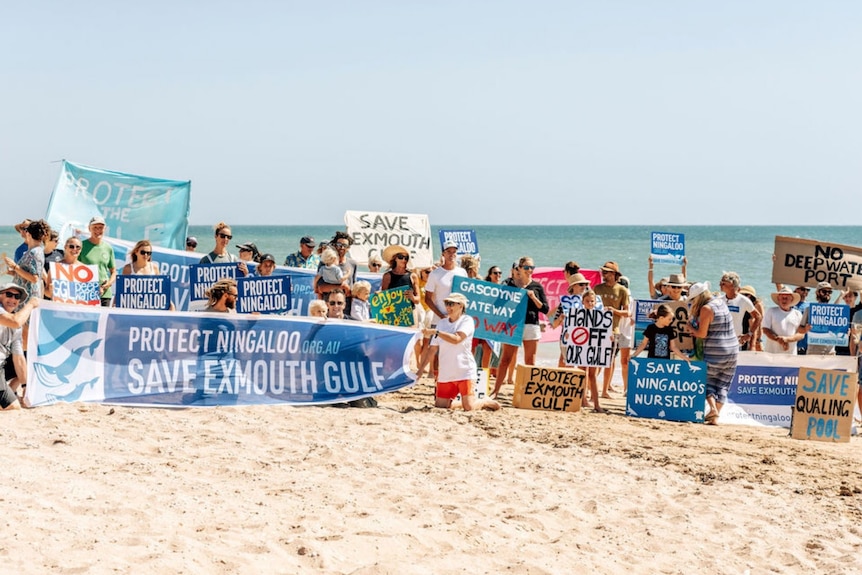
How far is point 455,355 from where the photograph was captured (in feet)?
35.1

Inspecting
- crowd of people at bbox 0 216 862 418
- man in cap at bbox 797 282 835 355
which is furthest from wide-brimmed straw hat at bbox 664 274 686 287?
man in cap at bbox 797 282 835 355

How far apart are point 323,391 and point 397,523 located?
3779 millimetres

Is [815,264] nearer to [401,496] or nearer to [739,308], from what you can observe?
[739,308]

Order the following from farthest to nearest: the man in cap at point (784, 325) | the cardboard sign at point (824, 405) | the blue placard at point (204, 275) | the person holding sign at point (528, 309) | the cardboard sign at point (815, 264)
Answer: the man in cap at point (784, 325) → the cardboard sign at point (815, 264) → the person holding sign at point (528, 309) → the blue placard at point (204, 275) → the cardboard sign at point (824, 405)

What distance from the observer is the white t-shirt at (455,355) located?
10711mm

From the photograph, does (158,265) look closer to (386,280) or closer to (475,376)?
(386,280)

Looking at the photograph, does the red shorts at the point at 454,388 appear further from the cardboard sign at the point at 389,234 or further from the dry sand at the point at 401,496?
the cardboard sign at the point at 389,234

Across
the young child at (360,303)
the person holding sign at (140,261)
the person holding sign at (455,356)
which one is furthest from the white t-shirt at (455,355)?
the person holding sign at (140,261)

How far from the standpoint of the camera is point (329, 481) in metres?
7.68

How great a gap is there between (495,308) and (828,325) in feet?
13.4

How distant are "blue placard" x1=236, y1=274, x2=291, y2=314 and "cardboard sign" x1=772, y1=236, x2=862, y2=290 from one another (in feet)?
18.8

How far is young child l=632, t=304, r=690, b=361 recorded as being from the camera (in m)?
11.7

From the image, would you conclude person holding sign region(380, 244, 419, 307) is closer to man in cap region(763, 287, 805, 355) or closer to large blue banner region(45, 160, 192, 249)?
man in cap region(763, 287, 805, 355)

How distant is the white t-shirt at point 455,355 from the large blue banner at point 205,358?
13.3 inches
